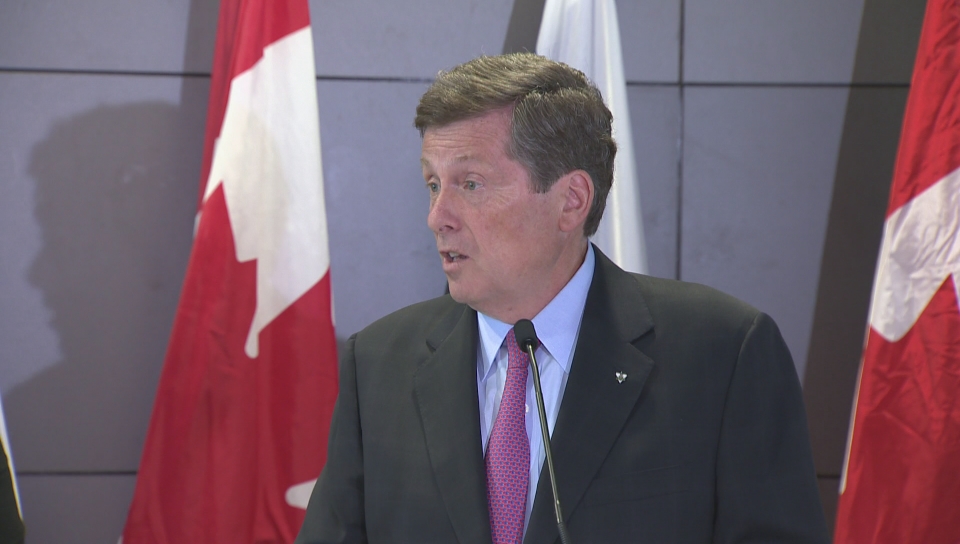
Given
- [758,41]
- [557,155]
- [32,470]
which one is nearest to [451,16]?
[758,41]

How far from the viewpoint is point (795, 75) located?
299 centimetres

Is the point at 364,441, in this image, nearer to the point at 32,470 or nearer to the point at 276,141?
the point at 276,141

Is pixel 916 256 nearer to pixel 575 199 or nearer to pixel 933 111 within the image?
pixel 933 111

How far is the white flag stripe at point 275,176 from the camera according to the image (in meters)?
2.57

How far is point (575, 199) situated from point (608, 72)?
1214 mm

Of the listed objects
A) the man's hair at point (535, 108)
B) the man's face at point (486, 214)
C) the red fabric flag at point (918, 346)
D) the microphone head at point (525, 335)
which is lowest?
the red fabric flag at point (918, 346)

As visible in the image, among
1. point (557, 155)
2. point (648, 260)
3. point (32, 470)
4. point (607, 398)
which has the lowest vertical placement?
point (32, 470)

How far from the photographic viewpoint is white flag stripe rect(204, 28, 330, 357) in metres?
2.57

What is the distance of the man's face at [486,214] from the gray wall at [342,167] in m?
1.47

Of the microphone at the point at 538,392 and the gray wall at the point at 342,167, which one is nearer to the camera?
the microphone at the point at 538,392

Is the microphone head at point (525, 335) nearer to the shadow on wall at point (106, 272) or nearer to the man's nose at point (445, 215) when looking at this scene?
the man's nose at point (445, 215)

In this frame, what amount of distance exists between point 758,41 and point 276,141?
5.45ft

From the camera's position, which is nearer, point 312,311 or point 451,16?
point 312,311


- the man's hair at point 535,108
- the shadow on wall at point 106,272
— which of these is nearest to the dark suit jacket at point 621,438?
the man's hair at point 535,108
